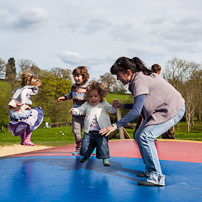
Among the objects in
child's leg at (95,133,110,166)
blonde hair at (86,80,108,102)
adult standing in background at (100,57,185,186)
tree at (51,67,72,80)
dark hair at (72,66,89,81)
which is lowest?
child's leg at (95,133,110,166)

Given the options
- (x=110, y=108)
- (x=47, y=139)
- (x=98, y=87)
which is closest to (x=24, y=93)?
(x=98, y=87)

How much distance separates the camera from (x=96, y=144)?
12.3ft

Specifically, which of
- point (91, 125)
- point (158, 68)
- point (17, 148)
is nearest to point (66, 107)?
point (17, 148)

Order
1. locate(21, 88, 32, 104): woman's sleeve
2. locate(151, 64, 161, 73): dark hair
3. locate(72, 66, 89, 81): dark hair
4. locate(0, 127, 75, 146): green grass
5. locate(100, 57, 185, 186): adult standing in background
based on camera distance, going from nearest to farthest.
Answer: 1. locate(100, 57, 185, 186): adult standing in background
2. locate(72, 66, 89, 81): dark hair
3. locate(151, 64, 161, 73): dark hair
4. locate(21, 88, 32, 104): woman's sleeve
5. locate(0, 127, 75, 146): green grass

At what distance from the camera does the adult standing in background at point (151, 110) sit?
281cm

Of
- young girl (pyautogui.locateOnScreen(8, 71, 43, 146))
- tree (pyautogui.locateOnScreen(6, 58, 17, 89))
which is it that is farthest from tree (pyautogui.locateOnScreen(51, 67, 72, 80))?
young girl (pyautogui.locateOnScreen(8, 71, 43, 146))

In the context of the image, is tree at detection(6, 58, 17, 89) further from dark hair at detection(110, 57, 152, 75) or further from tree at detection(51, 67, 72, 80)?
dark hair at detection(110, 57, 152, 75)

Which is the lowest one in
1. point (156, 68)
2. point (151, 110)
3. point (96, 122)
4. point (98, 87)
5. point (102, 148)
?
point (102, 148)

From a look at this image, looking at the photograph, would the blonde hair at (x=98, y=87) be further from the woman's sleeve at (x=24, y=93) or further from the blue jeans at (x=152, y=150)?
the woman's sleeve at (x=24, y=93)

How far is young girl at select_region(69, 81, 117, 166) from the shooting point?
368 centimetres

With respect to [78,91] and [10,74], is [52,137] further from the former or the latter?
[10,74]

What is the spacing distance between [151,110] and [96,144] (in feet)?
3.83

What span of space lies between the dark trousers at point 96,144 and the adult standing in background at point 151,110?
83cm

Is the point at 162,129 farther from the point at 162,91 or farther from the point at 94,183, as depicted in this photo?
the point at 94,183
